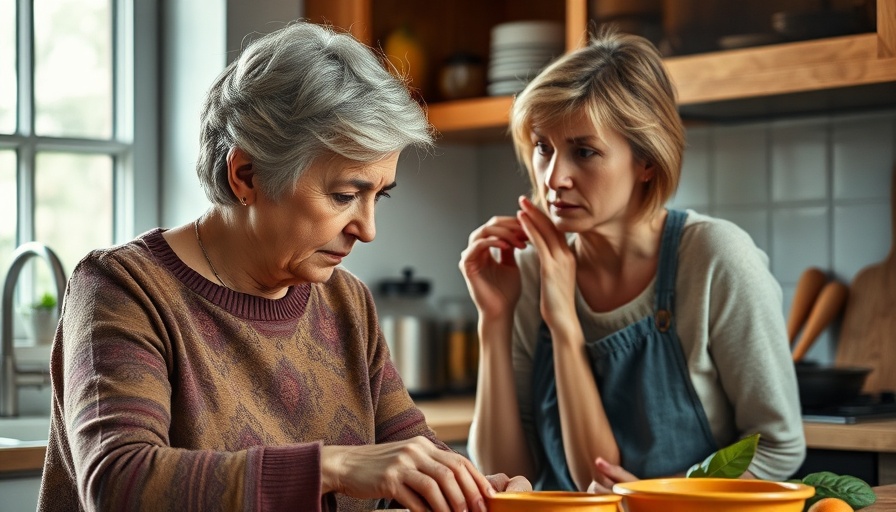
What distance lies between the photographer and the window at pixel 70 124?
110 inches

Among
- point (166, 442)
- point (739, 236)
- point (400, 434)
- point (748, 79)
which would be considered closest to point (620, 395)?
point (739, 236)

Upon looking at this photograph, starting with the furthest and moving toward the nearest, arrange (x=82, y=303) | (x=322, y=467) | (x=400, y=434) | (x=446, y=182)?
(x=446, y=182) → (x=400, y=434) → (x=82, y=303) → (x=322, y=467)

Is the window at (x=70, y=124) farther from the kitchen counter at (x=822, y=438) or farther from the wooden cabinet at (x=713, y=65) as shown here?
the kitchen counter at (x=822, y=438)

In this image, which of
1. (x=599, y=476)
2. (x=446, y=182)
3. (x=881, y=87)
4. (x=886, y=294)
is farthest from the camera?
(x=446, y=182)

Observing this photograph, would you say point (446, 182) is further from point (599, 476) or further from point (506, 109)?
point (599, 476)

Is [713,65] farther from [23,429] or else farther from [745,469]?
[23,429]

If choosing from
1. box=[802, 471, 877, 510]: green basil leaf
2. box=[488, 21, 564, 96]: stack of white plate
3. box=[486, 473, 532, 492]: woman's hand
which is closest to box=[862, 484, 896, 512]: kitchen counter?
box=[802, 471, 877, 510]: green basil leaf

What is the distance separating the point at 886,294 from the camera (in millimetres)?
2637

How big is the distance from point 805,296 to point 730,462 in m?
1.56

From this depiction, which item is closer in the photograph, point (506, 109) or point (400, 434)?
A: point (400, 434)

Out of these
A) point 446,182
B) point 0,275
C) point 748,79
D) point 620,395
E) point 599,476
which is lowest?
point 599,476

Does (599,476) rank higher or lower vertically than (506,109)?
lower

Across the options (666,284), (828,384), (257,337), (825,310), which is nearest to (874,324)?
(825,310)

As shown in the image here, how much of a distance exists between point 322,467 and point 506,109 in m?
1.84
